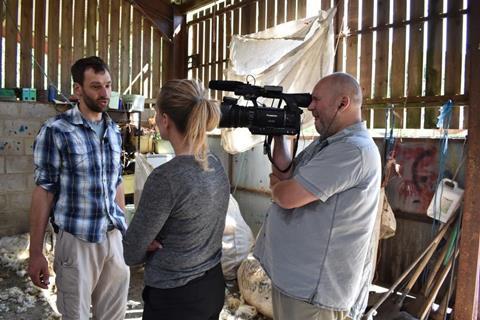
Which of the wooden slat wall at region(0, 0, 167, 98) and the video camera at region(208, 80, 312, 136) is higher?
the wooden slat wall at region(0, 0, 167, 98)

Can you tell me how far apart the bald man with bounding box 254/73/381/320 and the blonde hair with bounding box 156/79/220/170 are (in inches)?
12.6

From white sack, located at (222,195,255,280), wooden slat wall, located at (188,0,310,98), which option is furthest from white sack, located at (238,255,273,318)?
wooden slat wall, located at (188,0,310,98)

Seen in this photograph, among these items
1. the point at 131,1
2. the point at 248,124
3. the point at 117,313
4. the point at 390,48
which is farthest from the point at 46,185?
the point at 131,1

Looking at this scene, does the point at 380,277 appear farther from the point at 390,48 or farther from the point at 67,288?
the point at 67,288

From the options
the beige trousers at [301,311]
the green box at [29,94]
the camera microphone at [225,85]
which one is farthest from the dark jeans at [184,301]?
the green box at [29,94]

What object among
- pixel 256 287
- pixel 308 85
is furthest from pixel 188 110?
pixel 308 85

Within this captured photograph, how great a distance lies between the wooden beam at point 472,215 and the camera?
2.35 metres

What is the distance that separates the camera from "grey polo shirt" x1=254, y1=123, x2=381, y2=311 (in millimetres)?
1247

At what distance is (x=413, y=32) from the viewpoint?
294 cm

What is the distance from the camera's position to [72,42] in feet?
15.8

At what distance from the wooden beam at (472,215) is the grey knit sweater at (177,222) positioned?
71.6 inches

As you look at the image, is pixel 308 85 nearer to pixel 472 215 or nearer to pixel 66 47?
pixel 472 215

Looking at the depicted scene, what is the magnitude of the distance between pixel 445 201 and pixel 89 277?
84.9 inches

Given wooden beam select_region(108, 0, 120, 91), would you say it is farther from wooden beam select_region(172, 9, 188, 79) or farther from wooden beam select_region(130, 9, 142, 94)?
wooden beam select_region(172, 9, 188, 79)
